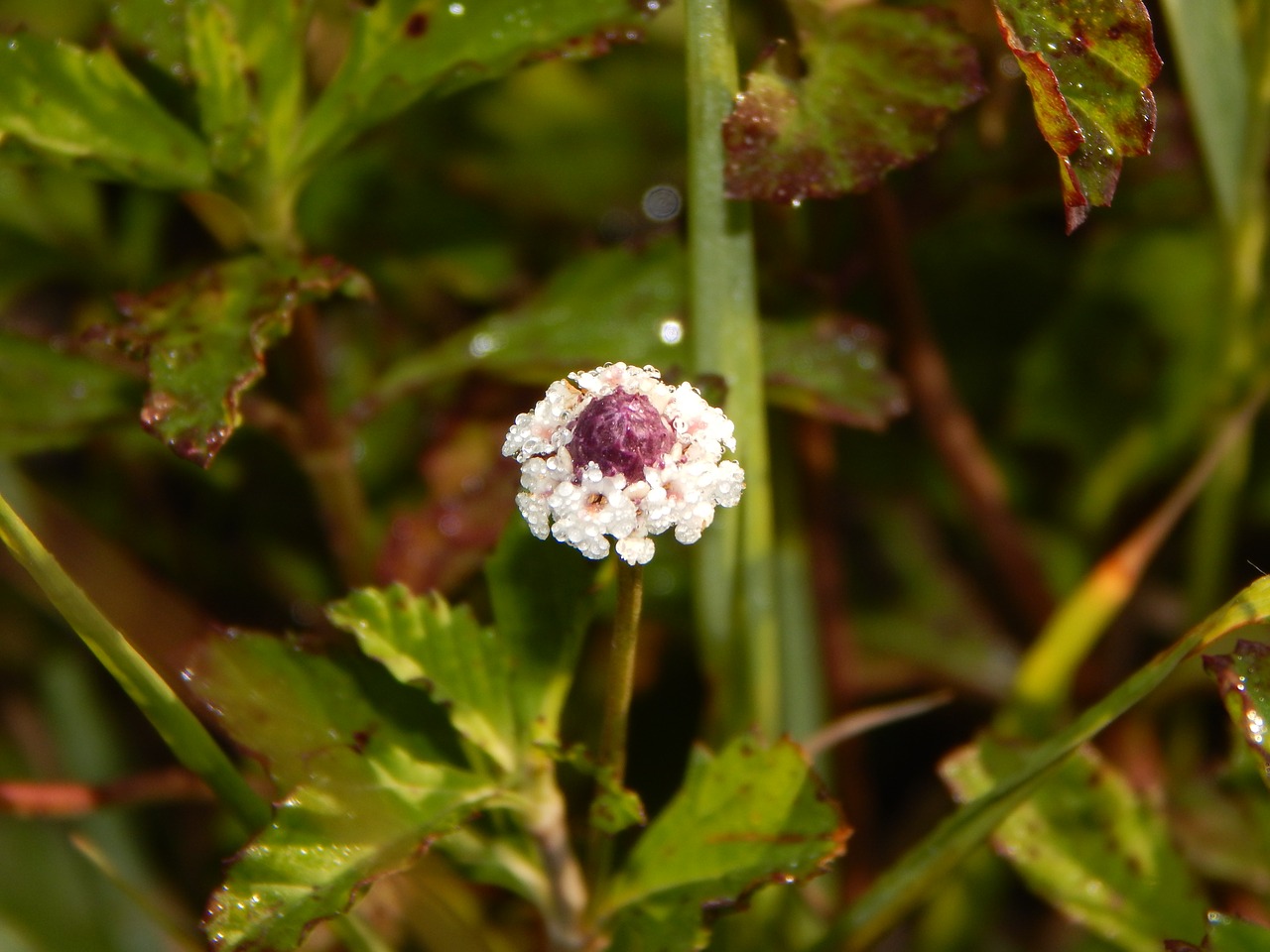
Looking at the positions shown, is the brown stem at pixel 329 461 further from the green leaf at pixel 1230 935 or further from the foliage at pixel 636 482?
the green leaf at pixel 1230 935

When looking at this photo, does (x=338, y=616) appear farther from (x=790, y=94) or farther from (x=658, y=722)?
(x=658, y=722)

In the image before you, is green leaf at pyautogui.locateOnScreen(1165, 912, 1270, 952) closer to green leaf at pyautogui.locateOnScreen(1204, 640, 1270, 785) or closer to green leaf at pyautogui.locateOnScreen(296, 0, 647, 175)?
green leaf at pyautogui.locateOnScreen(1204, 640, 1270, 785)

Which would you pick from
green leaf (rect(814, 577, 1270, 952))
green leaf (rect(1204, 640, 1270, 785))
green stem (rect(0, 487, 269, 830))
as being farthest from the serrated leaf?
green leaf (rect(1204, 640, 1270, 785))

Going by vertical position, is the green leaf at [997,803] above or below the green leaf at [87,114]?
below

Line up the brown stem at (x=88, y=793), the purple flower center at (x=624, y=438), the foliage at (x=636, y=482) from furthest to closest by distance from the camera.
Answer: the brown stem at (x=88, y=793), the foliage at (x=636, y=482), the purple flower center at (x=624, y=438)

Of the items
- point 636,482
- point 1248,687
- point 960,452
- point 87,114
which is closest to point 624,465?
point 636,482

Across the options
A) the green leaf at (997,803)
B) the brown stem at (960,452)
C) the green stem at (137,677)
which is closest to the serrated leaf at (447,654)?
the green stem at (137,677)
